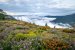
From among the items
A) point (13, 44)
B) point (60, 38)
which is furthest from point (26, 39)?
point (60, 38)

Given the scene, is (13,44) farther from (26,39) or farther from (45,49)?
(45,49)

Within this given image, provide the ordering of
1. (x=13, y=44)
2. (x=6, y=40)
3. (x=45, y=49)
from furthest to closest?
1. (x=6, y=40)
2. (x=13, y=44)
3. (x=45, y=49)

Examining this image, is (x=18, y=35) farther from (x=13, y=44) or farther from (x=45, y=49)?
(x=45, y=49)

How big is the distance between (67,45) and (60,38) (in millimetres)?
1437

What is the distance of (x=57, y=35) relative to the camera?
25.8 m

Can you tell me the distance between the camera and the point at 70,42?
2386cm

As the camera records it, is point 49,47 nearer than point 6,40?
Yes

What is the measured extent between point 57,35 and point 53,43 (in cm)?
233

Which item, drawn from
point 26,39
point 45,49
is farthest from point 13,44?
point 45,49

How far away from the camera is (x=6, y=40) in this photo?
26.1 meters

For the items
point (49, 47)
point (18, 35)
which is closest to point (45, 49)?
point (49, 47)

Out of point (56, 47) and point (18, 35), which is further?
point (18, 35)

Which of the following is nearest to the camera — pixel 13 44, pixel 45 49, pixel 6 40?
pixel 45 49

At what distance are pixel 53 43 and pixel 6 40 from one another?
4.53 m
